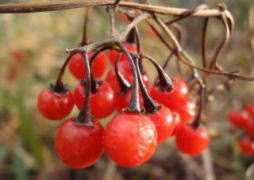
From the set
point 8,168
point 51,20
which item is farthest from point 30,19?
point 8,168

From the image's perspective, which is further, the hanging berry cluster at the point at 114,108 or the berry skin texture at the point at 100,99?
the berry skin texture at the point at 100,99

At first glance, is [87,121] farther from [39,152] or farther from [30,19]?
[30,19]

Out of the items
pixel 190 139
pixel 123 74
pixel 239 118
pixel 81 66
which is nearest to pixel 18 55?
pixel 239 118

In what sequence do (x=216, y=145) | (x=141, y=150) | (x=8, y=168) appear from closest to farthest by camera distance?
(x=141, y=150) < (x=8, y=168) < (x=216, y=145)

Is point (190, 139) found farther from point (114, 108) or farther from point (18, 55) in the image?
point (18, 55)

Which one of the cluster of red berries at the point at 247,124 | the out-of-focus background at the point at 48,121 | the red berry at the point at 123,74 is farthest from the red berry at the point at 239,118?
the red berry at the point at 123,74

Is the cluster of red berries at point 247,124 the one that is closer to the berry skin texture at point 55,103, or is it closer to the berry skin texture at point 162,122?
the berry skin texture at point 162,122
